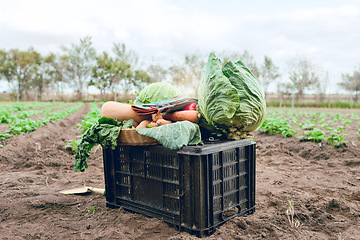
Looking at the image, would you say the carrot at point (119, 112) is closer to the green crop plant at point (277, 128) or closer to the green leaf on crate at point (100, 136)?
the green leaf on crate at point (100, 136)

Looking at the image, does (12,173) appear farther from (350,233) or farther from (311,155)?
(311,155)

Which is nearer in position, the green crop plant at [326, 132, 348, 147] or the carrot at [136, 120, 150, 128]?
the carrot at [136, 120, 150, 128]

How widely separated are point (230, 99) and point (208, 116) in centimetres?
Result: 25

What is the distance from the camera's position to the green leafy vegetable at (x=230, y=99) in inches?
83.7

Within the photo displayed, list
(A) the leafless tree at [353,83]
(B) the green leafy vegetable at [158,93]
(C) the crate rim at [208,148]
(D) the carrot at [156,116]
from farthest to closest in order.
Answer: (A) the leafless tree at [353,83]
(B) the green leafy vegetable at [158,93]
(D) the carrot at [156,116]
(C) the crate rim at [208,148]

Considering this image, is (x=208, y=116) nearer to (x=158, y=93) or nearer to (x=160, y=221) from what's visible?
(x=158, y=93)

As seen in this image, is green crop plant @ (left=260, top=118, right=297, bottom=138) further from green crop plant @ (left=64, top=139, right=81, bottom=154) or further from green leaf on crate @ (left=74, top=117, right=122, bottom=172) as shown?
green leaf on crate @ (left=74, top=117, right=122, bottom=172)

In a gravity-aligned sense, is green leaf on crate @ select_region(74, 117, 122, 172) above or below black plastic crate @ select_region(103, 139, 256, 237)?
above

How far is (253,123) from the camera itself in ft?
7.64

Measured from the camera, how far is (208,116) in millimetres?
2275

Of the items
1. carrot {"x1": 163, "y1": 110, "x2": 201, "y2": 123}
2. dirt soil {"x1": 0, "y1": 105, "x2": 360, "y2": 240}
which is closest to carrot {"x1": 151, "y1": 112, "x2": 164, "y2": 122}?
carrot {"x1": 163, "y1": 110, "x2": 201, "y2": 123}

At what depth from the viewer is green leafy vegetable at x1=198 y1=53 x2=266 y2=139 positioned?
2125 millimetres

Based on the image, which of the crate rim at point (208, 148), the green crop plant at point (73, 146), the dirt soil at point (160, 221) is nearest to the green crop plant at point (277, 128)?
the dirt soil at point (160, 221)

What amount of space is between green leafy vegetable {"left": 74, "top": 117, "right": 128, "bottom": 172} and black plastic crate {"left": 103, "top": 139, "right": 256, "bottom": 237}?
204 millimetres
